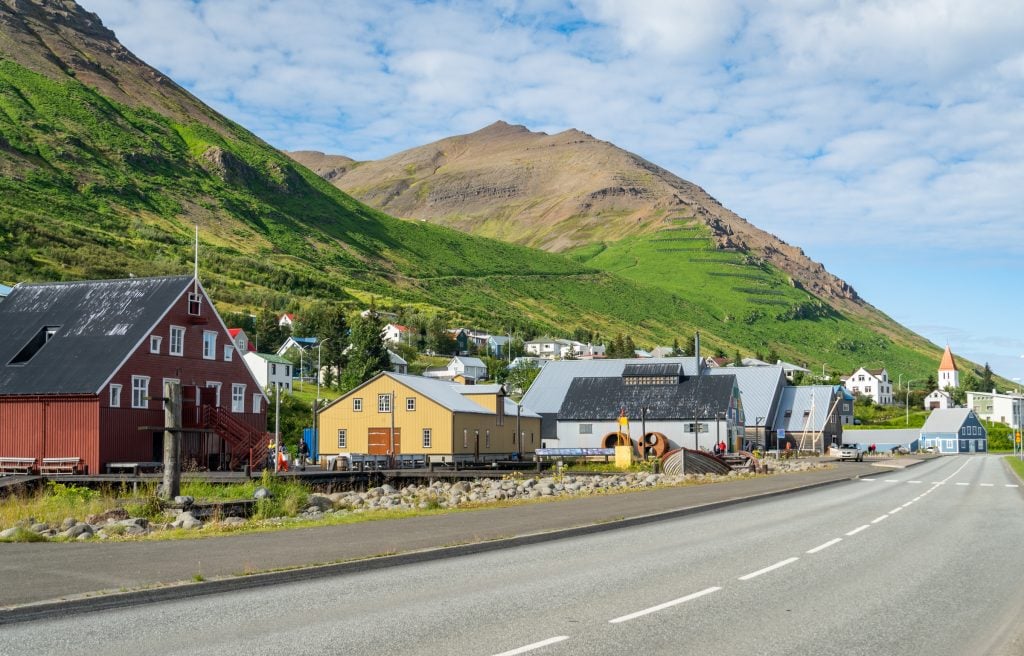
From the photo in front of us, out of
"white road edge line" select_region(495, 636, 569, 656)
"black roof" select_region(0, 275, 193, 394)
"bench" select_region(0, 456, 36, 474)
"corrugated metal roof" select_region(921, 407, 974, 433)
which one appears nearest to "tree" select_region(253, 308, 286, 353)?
"black roof" select_region(0, 275, 193, 394)

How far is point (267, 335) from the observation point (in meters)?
125

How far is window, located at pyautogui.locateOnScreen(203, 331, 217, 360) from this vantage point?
53.1 m

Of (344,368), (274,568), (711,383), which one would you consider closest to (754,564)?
(274,568)

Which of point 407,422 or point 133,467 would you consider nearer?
point 133,467

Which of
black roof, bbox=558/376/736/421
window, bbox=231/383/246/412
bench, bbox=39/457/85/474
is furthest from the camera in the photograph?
black roof, bbox=558/376/736/421

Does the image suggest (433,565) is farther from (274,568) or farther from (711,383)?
(711,383)

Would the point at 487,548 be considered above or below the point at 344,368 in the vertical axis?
below

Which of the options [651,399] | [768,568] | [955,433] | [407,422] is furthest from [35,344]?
[955,433]

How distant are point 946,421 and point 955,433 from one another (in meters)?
2.55

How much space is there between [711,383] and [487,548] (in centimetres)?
6473

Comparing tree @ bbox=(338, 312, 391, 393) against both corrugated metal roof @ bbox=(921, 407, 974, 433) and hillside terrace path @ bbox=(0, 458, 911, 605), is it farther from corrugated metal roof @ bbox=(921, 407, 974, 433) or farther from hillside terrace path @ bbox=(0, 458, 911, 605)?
corrugated metal roof @ bbox=(921, 407, 974, 433)

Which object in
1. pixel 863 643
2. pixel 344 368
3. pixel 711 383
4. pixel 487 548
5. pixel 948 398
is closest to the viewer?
pixel 863 643

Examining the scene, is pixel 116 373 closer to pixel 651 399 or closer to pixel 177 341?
pixel 177 341

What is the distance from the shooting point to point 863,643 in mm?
9578
